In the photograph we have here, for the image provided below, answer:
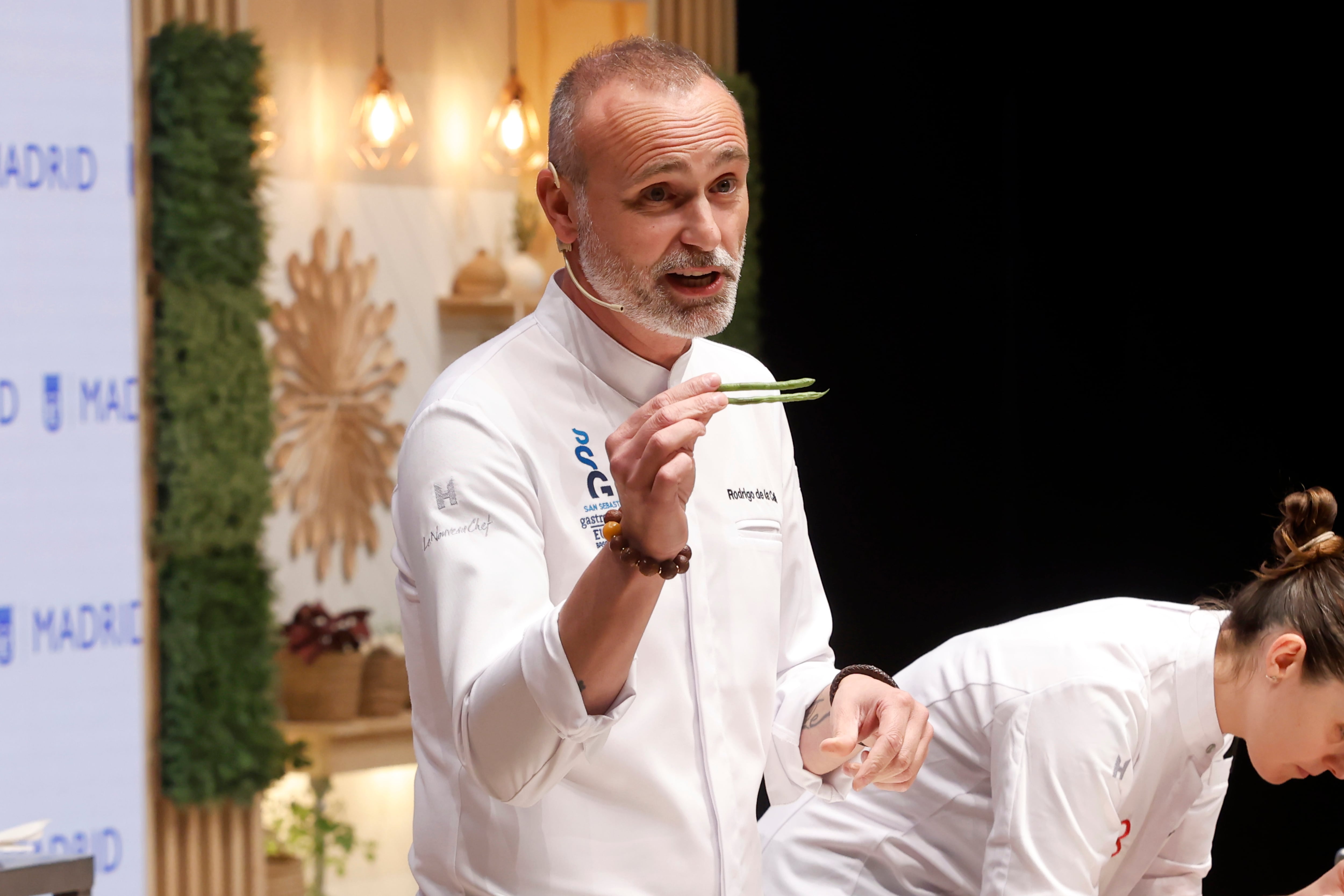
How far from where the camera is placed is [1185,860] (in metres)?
2.13

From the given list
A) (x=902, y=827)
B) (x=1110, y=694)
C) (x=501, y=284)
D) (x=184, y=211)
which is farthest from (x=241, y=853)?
(x=1110, y=694)

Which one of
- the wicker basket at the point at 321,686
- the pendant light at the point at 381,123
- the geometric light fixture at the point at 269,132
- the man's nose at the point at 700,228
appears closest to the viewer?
the man's nose at the point at 700,228

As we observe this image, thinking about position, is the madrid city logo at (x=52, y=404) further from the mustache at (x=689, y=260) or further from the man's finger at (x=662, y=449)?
the man's finger at (x=662, y=449)

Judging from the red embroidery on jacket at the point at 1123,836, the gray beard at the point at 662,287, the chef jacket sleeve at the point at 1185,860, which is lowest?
the chef jacket sleeve at the point at 1185,860

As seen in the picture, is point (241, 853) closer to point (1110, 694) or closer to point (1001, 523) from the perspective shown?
point (1001, 523)

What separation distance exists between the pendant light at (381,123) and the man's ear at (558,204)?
11.2ft

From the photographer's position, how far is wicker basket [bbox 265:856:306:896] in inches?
160

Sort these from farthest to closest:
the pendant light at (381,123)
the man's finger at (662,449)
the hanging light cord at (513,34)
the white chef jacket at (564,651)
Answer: the hanging light cord at (513,34) → the pendant light at (381,123) → the white chef jacket at (564,651) → the man's finger at (662,449)

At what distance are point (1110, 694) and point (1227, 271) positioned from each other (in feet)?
5.08

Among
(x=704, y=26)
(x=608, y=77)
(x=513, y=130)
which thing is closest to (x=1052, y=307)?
(x=704, y=26)

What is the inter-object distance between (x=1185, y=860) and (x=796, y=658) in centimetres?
99

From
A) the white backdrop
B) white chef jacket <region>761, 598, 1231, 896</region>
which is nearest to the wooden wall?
the white backdrop

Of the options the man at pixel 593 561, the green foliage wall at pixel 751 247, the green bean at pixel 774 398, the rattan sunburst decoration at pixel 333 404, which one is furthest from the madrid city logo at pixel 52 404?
the green bean at pixel 774 398

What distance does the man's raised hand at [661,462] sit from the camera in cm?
98
